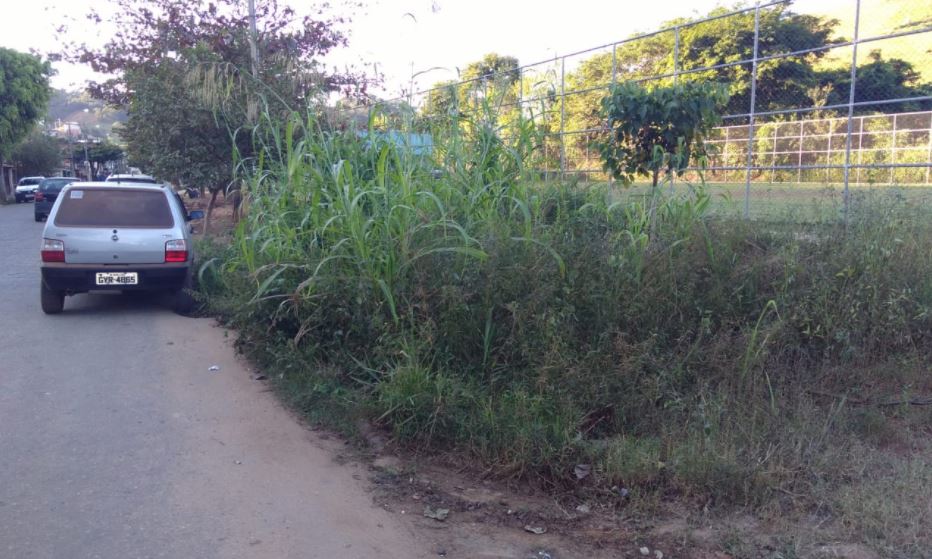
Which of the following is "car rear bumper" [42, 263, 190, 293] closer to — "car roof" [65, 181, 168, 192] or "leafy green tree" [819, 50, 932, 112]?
"car roof" [65, 181, 168, 192]

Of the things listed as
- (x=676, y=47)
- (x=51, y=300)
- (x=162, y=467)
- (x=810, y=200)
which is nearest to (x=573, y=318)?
(x=162, y=467)

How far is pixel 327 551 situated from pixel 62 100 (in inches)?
4983

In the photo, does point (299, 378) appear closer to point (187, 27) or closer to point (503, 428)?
point (503, 428)

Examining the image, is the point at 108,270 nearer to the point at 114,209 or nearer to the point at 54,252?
the point at 54,252

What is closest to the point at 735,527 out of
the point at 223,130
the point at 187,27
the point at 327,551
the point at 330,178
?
the point at 327,551

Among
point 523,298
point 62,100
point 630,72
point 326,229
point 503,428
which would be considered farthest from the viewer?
point 62,100

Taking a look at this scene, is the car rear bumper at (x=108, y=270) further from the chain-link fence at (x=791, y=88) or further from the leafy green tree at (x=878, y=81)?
the leafy green tree at (x=878, y=81)

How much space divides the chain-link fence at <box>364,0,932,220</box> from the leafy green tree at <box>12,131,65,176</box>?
60.2 metres

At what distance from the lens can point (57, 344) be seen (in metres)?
8.09

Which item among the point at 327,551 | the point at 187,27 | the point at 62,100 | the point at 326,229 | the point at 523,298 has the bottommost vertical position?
the point at 327,551

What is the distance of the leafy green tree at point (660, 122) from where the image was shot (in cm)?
689

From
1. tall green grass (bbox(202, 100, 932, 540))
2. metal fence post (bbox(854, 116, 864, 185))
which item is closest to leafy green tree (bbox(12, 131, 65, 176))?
tall green grass (bbox(202, 100, 932, 540))

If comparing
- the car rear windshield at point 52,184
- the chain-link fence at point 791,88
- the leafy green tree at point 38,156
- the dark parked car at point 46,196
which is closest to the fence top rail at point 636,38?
the chain-link fence at point 791,88

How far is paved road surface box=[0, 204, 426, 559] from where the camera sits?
13.0ft
